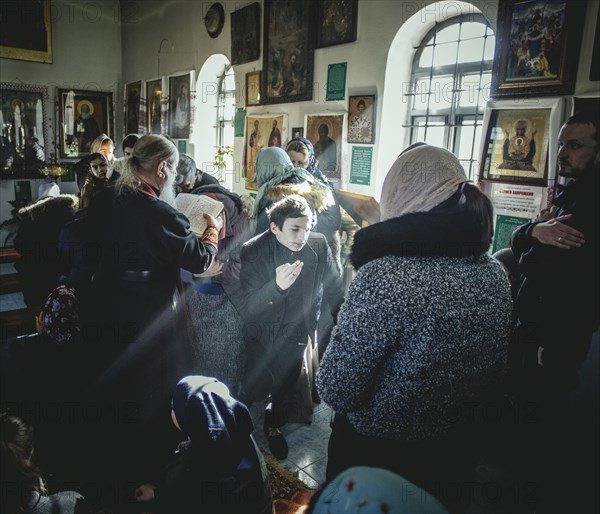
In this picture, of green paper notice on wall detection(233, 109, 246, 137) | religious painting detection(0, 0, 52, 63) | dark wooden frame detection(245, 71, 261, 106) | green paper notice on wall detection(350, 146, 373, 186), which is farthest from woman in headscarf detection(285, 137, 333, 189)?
religious painting detection(0, 0, 52, 63)

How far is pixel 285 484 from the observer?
281 cm

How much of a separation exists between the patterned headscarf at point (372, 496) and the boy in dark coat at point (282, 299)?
1.66 meters

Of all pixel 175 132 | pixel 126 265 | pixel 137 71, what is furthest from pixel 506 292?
pixel 137 71

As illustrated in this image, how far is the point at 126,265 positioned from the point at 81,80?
8.83m

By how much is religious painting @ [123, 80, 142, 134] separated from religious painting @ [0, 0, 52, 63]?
1543 millimetres

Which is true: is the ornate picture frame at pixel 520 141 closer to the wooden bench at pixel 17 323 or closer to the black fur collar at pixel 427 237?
the black fur collar at pixel 427 237

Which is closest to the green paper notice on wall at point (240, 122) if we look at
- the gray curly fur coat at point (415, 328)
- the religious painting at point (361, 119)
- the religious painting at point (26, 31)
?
the religious painting at point (361, 119)

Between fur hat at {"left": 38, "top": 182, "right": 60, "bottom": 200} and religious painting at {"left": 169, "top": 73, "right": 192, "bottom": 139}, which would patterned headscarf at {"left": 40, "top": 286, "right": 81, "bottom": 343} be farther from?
religious painting at {"left": 169, "top": 73, "right": 192, "bottom": 139}

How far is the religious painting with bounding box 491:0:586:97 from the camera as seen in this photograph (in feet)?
10.7

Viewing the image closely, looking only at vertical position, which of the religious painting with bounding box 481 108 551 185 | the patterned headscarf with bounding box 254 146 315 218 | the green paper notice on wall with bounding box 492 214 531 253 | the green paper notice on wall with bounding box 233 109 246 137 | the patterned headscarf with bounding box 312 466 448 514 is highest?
the green paper notice on wall with bounding box 233 109 246 137

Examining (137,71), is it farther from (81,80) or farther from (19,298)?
(19,298)

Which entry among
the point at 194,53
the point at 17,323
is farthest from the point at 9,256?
the point at 194,53

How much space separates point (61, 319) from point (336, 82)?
4086 millimetres

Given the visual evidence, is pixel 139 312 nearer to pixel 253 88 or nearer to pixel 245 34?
pixel 253 88
